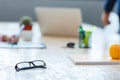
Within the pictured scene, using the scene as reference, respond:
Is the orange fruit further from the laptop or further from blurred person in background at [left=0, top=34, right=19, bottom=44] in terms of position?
the laptop

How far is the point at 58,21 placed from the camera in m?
2.59

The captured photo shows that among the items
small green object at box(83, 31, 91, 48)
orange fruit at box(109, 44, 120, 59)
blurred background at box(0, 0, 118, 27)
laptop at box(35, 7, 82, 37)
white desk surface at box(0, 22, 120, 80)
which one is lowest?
white desk surface at box(0, 22, 120, 80)

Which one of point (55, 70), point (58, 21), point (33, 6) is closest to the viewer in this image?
point (55, 70)

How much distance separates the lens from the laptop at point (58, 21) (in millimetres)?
2561

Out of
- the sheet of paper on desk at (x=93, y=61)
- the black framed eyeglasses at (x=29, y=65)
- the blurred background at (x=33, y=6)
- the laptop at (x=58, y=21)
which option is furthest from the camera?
the blurred background at (x=33, y=6)

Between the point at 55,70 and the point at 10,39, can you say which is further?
the point at 10,39

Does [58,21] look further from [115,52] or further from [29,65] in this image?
[29,65]

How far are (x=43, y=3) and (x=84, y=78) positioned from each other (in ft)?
13.0

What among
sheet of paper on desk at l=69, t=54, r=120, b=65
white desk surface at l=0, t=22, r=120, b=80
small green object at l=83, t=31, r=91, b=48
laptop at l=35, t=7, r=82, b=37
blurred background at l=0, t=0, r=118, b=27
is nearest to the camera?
white desk surface at l=0, t=22, r=120, b=80

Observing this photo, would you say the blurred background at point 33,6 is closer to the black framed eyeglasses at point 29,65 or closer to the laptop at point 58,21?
the laptop at point 58,21

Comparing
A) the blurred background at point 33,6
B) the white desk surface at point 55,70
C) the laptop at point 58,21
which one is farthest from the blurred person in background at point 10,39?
the blurred background at point 33,6

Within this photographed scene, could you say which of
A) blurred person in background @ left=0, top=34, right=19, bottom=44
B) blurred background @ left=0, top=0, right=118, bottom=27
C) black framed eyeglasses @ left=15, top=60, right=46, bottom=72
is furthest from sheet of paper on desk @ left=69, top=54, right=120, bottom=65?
blurred background @ left=0, top=0, right=118, bottom=27

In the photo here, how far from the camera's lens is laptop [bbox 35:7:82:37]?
256 centimetres

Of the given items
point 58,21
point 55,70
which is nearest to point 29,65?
point 55,70
